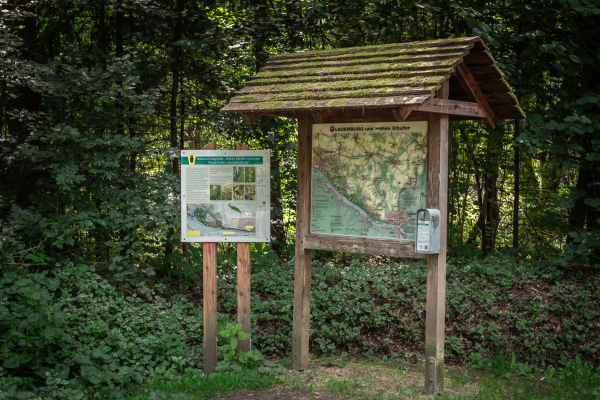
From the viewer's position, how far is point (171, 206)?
21.4 feet

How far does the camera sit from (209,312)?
5.03 meters

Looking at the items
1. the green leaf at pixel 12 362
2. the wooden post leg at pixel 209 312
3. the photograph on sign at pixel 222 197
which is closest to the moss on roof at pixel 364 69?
the photograph on sign at pixel 222 197

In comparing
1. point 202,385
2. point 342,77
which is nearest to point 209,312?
point 202,385

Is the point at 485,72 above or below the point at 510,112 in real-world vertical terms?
above

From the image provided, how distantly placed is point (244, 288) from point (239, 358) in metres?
0.72

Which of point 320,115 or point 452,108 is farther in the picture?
point 320,115

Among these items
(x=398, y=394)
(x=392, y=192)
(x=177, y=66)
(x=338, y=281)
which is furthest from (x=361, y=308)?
(x=177, y=66)

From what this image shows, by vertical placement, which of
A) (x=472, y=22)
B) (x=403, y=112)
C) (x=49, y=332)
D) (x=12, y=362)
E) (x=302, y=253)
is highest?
(x=472, y=22)

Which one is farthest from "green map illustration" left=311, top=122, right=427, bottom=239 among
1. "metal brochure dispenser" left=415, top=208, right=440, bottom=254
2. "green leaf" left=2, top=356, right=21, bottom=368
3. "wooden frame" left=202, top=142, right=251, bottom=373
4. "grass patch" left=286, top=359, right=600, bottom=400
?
"green leaf" left=2, top=356, right=21, bottom=368

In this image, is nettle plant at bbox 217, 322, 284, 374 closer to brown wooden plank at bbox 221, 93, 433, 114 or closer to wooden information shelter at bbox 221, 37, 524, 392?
wooden information shelter at bbox 221, 37, 524, 392

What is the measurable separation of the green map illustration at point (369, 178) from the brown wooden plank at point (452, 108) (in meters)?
0.21

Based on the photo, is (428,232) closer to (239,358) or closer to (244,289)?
(244,289)

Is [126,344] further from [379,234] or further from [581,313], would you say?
[581,313]

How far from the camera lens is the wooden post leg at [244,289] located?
507 centimetres
